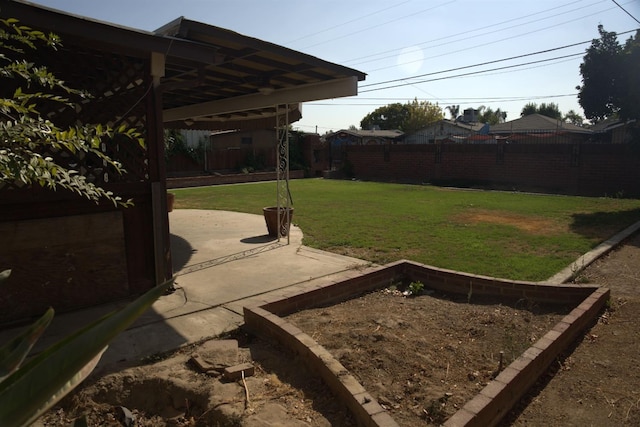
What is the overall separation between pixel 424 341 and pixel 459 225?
6497 mm

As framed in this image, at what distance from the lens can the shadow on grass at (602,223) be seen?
8984 mm

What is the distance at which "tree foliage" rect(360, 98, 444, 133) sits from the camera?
62.0 m

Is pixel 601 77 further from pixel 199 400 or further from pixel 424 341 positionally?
pixel 199 400

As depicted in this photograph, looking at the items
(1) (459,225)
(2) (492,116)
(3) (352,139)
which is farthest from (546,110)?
(1) (459,225)

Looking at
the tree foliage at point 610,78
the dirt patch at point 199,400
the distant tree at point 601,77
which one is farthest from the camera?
the distant tree at point 601,77

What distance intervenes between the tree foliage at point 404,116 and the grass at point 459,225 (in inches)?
1820

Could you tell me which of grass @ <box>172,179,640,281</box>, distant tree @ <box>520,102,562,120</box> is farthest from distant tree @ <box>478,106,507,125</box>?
grass @ <box>172,179,640,281</box>

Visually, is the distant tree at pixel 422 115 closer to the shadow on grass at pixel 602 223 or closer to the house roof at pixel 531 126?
the house roof at pixel 531 126

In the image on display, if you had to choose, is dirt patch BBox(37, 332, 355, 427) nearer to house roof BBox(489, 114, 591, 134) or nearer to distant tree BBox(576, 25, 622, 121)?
distant tree BBox(576, 25, 622, 121)

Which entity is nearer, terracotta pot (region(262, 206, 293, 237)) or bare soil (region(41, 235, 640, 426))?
bare soil (region(41, 235, 640, 426))

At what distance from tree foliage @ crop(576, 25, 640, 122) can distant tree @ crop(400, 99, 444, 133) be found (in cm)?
4917

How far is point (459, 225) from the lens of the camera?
395 inches

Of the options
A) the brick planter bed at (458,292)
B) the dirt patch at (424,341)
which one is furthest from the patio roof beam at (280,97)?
the dirt patch at (424,341)

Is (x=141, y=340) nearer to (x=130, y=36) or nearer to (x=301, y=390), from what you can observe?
(x=301, y=390)
